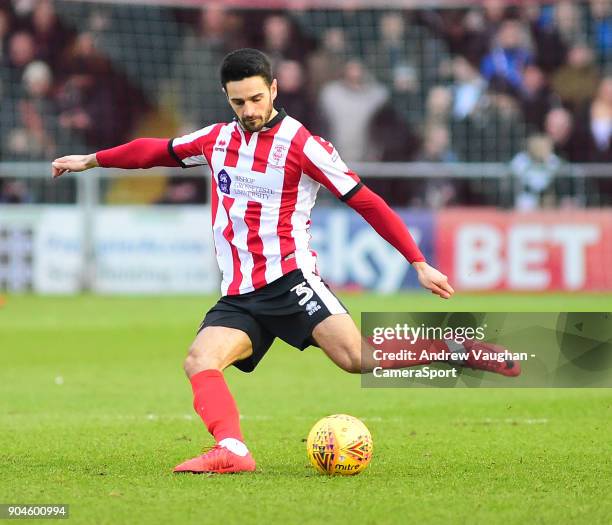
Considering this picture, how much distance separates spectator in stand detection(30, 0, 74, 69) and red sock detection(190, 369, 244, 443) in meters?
14.2

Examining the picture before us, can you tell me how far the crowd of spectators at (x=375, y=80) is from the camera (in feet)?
62.4

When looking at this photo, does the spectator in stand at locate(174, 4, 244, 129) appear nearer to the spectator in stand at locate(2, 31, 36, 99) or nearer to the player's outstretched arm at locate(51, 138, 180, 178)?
the spectator in stand at locate(2, 31, 36, 99)

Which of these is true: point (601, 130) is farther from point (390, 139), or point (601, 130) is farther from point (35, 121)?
point (35, 121)

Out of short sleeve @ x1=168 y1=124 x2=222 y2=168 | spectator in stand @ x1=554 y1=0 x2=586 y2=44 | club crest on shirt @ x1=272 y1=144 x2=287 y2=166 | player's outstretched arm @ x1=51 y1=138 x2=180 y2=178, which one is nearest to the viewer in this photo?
club crest on shirt @ x1=272 y1=144 x2=287 y2=166

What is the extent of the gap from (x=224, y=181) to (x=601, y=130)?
12854 mm

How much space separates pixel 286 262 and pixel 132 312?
9356 mm

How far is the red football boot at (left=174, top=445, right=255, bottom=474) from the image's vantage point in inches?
251

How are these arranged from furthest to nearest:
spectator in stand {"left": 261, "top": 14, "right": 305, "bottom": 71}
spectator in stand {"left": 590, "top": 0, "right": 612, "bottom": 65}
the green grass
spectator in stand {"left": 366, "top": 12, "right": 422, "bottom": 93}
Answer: spectator in stand {"left": 590, "top": 0, "right": 612, "bottom": 65}, spectator in stand {"left": 366, "top": 12, "right": 422, "bottom": 93}, spectator in stand {"left": 261, "top": 14, "right": 305, "bottom": 71}, the green grass

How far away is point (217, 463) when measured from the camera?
6375mm

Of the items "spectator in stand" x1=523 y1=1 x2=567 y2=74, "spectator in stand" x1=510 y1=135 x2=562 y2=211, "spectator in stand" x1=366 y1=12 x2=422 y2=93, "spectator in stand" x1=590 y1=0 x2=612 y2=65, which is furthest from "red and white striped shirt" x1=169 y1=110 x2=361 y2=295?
"spectator in stand" x1=590 y1=0 x2=612 y2=65

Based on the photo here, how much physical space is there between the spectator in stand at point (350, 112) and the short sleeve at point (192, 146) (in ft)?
39.3

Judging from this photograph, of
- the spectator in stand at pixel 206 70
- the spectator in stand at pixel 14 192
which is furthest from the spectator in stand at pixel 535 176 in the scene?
the spectator in stand at pixel 14 192

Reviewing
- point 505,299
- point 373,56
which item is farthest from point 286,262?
point 373,56

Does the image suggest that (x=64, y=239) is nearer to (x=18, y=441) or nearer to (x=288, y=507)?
(x=18, y=441)
